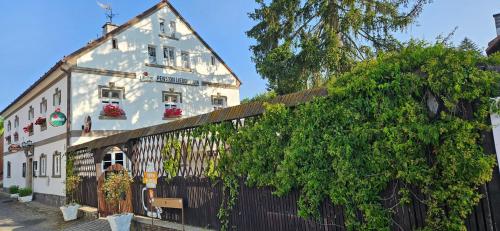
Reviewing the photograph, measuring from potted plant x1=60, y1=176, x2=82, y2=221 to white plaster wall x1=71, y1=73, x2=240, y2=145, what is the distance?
84.1 inches

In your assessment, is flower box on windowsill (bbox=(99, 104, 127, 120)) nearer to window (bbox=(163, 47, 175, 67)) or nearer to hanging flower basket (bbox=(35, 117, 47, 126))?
window (bbox=(163, 47, 175, 67))

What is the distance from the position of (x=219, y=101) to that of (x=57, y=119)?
8.60m

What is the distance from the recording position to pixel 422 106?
3967 mm

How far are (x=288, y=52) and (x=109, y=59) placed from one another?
8.14 metres

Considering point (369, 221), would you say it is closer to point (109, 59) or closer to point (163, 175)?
point (163, 175)

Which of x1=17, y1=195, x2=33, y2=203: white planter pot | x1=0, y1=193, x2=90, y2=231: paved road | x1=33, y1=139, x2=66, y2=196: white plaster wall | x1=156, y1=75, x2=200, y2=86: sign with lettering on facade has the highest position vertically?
x1=156, y1=75, x2=200, y2=86: sign with lettering on facade

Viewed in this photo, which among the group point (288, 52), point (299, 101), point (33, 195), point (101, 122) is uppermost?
point (288, 52)

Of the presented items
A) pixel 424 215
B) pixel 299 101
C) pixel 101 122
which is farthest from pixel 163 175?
pixel 101 122

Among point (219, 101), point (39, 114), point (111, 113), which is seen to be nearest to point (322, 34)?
point (219, 101)

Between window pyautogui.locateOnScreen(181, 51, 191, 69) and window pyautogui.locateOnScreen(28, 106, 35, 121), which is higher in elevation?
window pyautogui.locateOnScreen(181, 51, 191, 69)

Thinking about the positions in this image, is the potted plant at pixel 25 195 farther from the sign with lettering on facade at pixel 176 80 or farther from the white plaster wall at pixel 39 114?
the sign with lettering on facade at pixel 176 80

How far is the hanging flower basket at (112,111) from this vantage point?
1606 cm

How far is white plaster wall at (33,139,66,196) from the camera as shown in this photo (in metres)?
16.1

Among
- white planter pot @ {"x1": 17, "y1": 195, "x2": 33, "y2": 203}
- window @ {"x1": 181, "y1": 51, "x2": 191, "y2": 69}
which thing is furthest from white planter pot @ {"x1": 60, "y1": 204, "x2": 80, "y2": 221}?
window @ {"x1": 181, "y1": 51, "x2": 191, "y2": 69}
